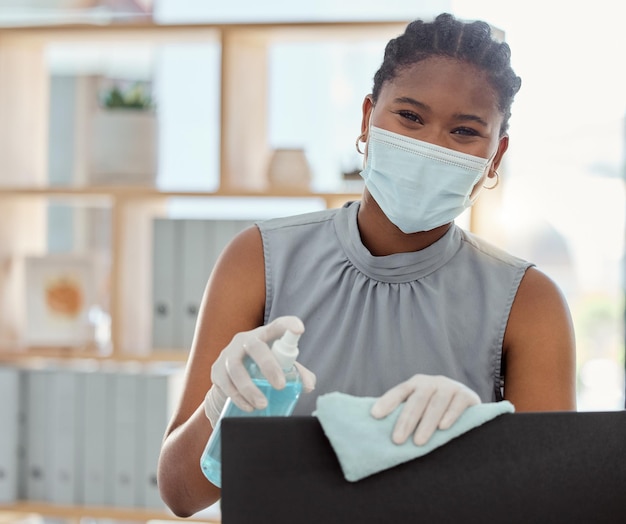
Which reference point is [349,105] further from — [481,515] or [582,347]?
[481,515]

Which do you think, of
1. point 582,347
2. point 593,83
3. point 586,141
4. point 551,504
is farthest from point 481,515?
point 582,347

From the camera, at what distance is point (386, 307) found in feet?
4.00

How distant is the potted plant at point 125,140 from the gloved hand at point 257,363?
173 cm

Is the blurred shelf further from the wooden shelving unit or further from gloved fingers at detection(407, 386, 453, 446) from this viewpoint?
gloved fingers at detection(407, 386, 453, 446)

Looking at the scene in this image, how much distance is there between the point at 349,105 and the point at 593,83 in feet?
3.03

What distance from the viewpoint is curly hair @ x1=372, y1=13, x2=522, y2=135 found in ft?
3.71

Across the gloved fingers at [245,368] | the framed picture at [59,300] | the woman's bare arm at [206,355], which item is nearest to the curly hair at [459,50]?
the woman's bare arm at [206,355]

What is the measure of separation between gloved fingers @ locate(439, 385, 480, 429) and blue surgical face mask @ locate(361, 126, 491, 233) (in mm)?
451

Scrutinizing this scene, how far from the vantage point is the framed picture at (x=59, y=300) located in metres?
2.52

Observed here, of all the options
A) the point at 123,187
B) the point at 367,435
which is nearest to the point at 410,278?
the point at 367,435

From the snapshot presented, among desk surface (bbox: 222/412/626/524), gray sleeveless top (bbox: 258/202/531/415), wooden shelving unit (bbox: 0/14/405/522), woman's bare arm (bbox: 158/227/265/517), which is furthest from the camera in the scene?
wooden shelving unit (bbox: 0/14/405/522)

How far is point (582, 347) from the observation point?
4113 mm

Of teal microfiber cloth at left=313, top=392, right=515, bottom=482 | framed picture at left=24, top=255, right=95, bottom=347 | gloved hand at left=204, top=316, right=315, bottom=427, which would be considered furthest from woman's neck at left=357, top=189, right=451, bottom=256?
framed picture at left=24, top=255, right=95, bottom=347

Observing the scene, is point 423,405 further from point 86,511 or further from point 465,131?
point 86,511
